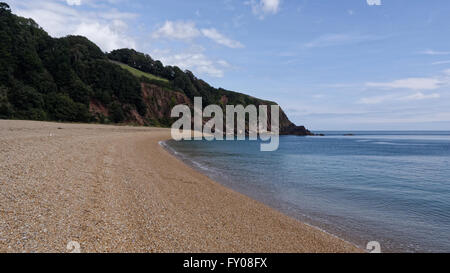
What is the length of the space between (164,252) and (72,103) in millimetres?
48419

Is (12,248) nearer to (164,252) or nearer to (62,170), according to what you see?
(164,252)

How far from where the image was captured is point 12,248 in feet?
11.0

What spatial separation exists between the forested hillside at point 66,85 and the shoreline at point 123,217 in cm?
3529

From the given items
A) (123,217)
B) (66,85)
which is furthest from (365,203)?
(66,85)

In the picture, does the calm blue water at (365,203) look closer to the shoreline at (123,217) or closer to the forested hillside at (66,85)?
the shoreline at (123,217)

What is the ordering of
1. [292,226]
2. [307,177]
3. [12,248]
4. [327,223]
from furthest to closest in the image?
[307,177] → [327,223] → [292,226] → [12,248]

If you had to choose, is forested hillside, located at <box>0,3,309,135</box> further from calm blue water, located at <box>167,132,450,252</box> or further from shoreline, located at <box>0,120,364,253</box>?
calm blue water, located at <box>167,132,450,252</box>

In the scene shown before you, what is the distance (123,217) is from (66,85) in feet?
171

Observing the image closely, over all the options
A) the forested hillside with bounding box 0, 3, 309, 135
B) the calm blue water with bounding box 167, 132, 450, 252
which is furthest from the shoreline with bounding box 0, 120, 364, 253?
the forested hillside with bounding box 0, 3, 309, 135

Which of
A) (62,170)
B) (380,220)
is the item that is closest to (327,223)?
(380,220)

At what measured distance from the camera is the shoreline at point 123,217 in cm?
406

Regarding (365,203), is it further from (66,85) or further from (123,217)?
(66,85)

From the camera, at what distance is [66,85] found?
46219 mm
